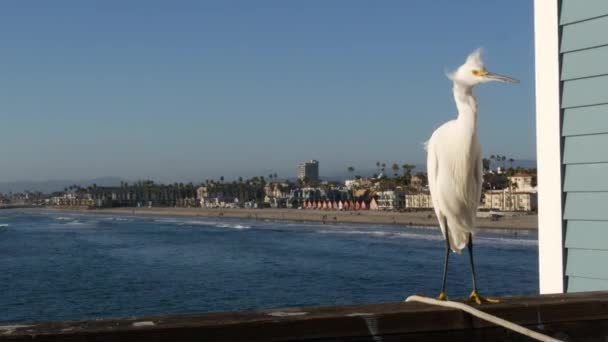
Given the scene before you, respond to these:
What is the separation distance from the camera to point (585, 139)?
4125mm

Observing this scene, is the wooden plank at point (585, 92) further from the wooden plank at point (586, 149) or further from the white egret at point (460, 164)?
the white egret at point (460, 164)

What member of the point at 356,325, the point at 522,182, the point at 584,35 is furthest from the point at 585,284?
the point at 522,182

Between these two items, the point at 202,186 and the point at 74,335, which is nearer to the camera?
the point at 74,335

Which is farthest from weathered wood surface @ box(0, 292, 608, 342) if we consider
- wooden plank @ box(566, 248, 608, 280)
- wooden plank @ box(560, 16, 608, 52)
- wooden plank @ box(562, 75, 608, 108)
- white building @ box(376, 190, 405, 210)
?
white building @ box(376, 190, 405, 210)

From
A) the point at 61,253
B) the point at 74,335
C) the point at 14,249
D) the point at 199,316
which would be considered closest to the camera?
the point at 74,335

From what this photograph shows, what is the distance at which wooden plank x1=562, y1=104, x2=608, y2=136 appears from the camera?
13.2ft

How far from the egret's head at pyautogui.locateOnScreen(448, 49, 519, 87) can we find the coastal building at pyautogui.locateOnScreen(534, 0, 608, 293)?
1.39 meters

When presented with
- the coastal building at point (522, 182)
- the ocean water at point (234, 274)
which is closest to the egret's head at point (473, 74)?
the ocean water at point (234, 274)

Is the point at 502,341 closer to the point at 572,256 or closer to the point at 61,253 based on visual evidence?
the point at 572,256

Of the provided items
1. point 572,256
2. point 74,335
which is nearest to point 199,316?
point 74,335

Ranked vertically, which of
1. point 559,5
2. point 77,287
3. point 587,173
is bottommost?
point 77,287

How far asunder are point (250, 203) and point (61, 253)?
110423 mm

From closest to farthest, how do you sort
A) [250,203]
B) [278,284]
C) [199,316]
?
[199,316] → [278,284] → [250,203]

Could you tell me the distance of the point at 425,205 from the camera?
11031 cm
